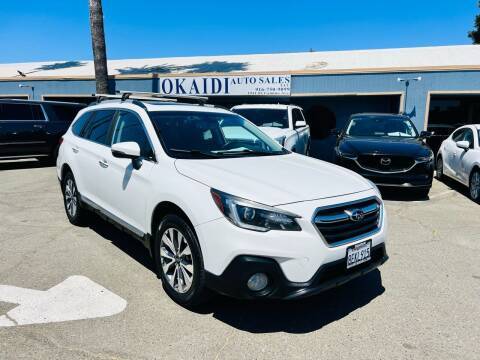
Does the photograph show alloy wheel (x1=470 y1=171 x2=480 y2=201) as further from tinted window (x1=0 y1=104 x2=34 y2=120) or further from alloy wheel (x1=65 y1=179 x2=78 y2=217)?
tinted window (x1=0 y1=104 x2=34 y2=120)

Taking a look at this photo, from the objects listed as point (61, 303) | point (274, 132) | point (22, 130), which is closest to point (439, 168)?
point (274, 132)

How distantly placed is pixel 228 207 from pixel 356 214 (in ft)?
3.47

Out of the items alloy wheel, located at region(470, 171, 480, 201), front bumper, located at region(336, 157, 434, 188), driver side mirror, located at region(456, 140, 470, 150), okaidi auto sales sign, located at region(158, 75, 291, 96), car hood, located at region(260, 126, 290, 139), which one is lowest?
alloy wheel, located at region(470, 171, 480, 201)

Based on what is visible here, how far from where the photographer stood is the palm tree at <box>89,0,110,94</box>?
13.5m

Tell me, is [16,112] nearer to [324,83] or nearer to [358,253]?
[324,83]

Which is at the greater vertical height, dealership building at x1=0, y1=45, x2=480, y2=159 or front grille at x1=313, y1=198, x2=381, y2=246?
dealership building at x1=0, y1=45, x2=480, y2=159

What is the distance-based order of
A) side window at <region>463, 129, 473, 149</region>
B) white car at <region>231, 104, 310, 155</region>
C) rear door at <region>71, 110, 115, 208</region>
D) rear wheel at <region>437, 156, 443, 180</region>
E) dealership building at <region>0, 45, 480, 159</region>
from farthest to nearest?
dealership building at <region>0, 45, 480, 159</region>
rear wheel at <region>437, 156, 443, 180</region>
white car at <region>231, 104, 310, 155</region>
side window at <region>463, 129, 473, 149</region>
rear door at <region>71, 110, 115, 208</region>

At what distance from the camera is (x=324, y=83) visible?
13.7 metres

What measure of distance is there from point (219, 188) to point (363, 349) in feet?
5.15

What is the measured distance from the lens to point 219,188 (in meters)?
2.85

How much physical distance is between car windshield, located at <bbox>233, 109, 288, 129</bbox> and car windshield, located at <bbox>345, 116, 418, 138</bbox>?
155cm

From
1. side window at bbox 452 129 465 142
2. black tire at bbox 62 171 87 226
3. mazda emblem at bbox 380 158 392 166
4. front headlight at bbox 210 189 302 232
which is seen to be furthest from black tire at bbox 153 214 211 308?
side window at bbox 452 129 465 142

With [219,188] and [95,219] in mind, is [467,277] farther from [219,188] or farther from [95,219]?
[95,219]

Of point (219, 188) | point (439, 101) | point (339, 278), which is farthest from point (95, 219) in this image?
point (439, 101)
